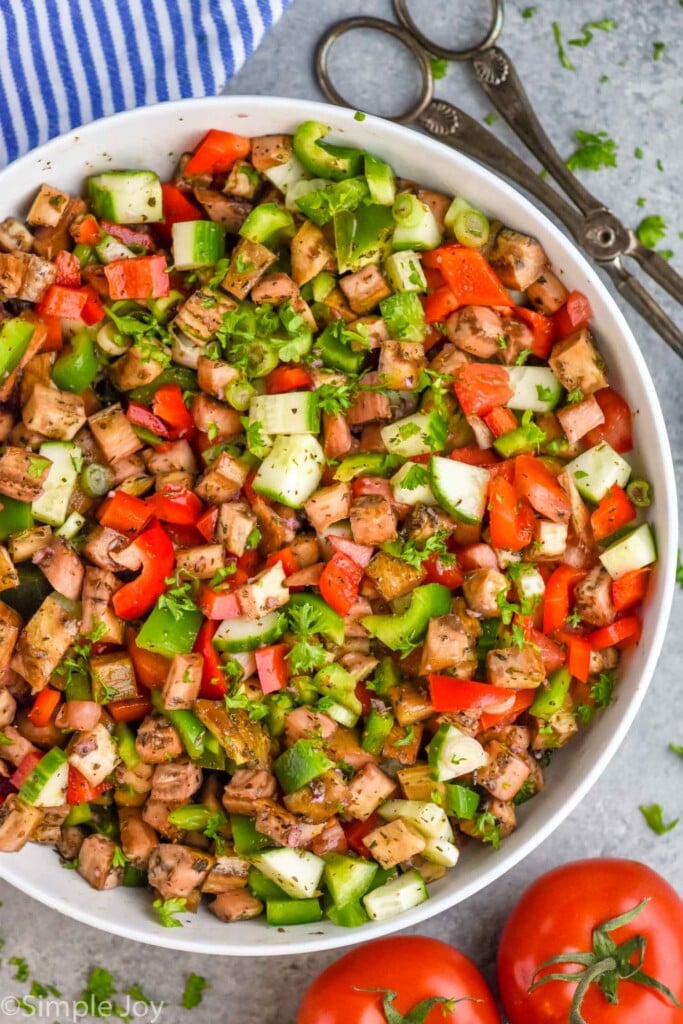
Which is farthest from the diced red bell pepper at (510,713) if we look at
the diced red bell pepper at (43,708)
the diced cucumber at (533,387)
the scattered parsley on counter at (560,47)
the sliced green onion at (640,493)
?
the scattered parsley on counter at (560,47)

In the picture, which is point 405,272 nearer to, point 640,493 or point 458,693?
point 640,493

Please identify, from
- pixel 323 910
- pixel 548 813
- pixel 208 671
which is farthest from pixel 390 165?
pixel 323 910

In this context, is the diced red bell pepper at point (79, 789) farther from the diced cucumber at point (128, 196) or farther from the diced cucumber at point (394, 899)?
the diced cucumber at point (128, 196)

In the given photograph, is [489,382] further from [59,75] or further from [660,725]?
[59,75]

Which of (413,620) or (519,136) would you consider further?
(519,136)

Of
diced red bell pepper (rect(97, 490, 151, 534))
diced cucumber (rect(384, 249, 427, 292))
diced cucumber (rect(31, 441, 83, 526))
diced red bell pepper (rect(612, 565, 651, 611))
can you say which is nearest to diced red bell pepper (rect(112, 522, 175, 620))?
diced red bell pepper (rect(97, 490, 151, 534))

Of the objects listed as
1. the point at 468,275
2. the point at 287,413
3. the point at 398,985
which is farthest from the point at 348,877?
the point at 468,275
